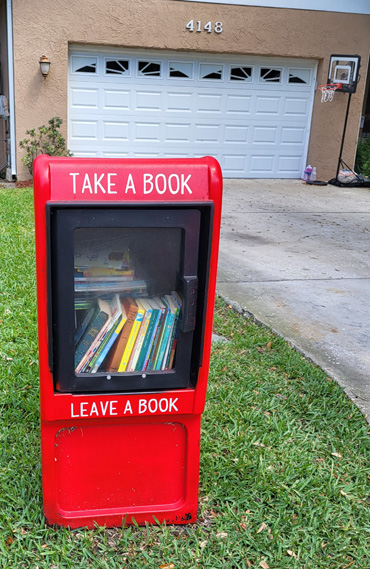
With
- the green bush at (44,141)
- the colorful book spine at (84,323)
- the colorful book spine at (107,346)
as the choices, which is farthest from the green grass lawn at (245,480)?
the green bush at (44,141)

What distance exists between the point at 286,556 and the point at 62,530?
0.93 metres

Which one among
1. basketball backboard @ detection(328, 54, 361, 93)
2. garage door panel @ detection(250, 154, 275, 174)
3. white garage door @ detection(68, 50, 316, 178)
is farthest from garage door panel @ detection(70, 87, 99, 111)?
basketball backboard @ detection(328, 54, 361, 93)

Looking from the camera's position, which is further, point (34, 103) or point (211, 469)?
point (34, 103)

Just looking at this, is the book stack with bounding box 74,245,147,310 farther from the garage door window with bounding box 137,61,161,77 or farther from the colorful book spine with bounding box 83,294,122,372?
the garage door window with bounding box 137,61,161,77

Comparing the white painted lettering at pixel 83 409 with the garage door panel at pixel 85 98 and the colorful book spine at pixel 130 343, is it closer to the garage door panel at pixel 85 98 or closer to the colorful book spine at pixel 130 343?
the colorful book spine at pixel 130 343

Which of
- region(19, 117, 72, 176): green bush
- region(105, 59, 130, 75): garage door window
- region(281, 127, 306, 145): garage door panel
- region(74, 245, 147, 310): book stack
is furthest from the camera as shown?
region(281, 127, 306, 145): garage door panel

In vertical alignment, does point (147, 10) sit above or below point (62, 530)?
above

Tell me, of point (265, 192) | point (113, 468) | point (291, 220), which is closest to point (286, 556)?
point (113, 468)

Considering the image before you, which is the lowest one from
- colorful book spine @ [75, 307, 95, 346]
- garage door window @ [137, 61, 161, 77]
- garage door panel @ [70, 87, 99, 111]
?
colorful book spine @ [75, 307, 95, 346]

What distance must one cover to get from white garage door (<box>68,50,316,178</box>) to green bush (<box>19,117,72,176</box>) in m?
0.47

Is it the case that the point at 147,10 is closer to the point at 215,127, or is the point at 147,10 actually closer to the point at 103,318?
the point at 215,127

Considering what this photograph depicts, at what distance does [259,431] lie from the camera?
125 inches

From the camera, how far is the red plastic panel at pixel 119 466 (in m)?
2.37

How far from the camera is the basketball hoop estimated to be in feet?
39.9
